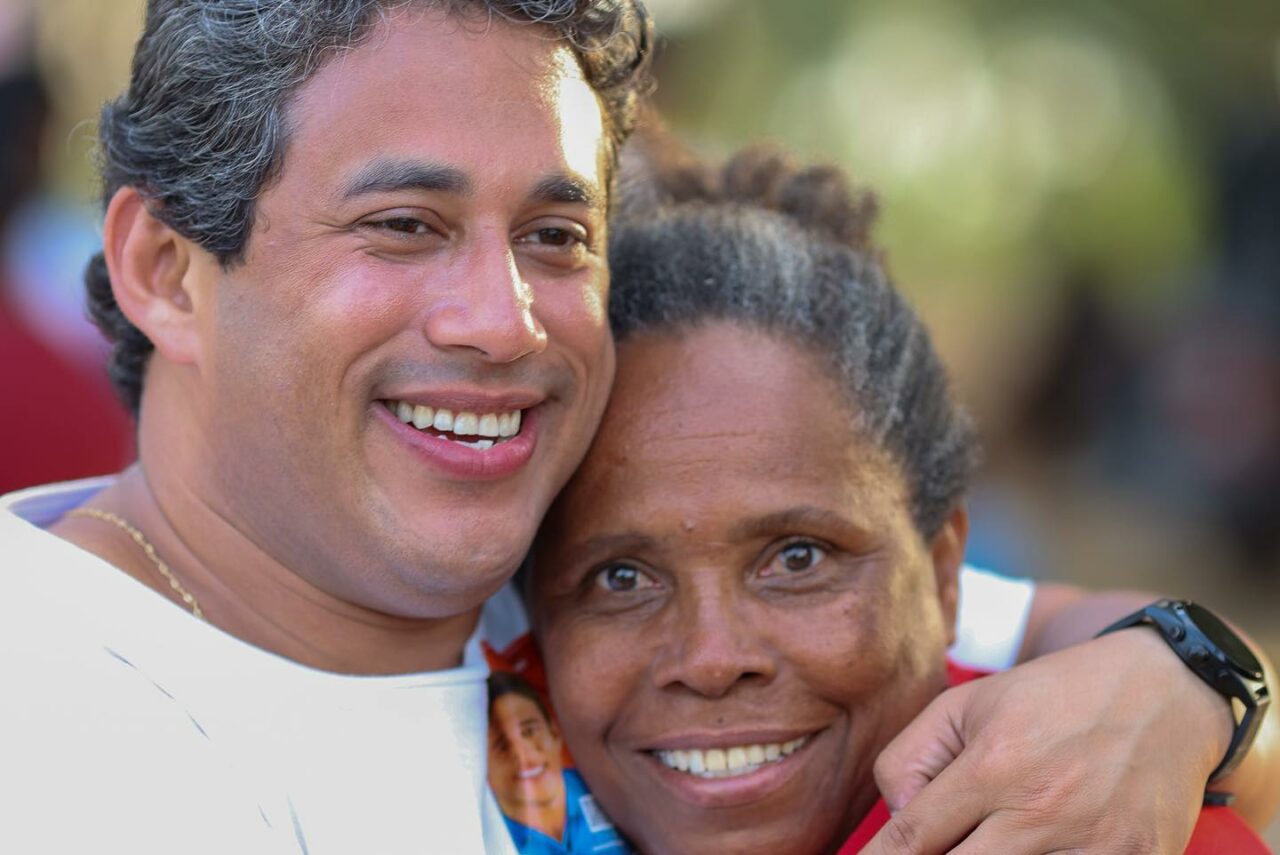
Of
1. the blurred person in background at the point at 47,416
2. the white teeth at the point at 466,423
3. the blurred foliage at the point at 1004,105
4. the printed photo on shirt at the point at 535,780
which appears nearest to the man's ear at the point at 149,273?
the white teeth at the point at 466,423

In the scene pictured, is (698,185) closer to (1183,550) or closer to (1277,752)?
(1277,752)

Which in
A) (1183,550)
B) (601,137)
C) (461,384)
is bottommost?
(1183,550)

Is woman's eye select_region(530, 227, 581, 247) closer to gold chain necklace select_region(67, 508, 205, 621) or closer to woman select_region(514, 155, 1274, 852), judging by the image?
woman select_region(514, 155, 1274, 852)

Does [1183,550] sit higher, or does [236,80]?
[236,80]

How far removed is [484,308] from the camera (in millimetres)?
2459

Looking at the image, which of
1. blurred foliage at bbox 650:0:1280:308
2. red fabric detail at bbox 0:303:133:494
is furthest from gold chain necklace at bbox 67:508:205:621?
blurred foliage at bbox 650:0:1280:308

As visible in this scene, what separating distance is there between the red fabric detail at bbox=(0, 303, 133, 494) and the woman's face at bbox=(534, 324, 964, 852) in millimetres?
2426

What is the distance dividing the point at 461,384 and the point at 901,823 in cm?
101

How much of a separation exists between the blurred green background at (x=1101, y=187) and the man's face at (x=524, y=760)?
5.84 metres

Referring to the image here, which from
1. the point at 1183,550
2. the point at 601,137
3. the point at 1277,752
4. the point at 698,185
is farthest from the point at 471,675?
the point at 1183,550

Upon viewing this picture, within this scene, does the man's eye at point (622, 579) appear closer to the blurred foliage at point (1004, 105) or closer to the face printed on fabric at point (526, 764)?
the face printed on fabric at point (526, 764)

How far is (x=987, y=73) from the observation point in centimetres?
891

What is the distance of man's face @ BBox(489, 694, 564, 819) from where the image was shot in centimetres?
275

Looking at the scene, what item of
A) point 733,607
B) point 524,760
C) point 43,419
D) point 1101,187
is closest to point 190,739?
point 524,760
